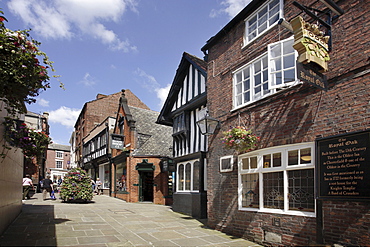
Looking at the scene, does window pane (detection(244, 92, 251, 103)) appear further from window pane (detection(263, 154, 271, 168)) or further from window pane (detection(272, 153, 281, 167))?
window pane (detection(272, 153, 281, 167))

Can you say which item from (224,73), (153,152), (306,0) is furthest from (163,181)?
(306,0)

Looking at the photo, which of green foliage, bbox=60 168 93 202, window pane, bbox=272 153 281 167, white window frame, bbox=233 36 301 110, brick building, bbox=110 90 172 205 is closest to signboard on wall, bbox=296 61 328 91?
white window frame, bbox=233 36 301 110

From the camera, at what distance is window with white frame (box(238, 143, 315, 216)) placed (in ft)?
21.9

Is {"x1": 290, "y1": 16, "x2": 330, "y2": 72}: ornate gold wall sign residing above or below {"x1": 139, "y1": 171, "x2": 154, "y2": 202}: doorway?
above

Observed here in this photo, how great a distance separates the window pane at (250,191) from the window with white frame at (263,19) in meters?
4.10

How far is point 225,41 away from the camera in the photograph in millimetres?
10094

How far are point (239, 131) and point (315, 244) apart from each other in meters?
3.13

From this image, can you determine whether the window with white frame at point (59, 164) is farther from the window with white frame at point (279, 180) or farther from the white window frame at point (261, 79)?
the window with white frame at point (279, 180)

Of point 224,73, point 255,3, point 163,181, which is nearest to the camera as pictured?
point 255,3

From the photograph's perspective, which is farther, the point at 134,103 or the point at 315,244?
the point at 134,103

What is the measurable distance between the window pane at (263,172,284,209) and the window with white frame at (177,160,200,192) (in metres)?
5.20

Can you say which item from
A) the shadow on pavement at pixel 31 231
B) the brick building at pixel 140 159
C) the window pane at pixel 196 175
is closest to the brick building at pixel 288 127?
the window pane at pixel 196 175

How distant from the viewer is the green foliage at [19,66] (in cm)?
471

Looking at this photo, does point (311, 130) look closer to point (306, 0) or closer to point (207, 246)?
point (306, 0)
